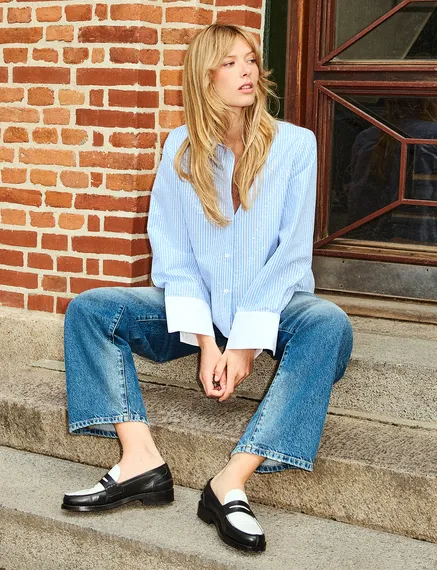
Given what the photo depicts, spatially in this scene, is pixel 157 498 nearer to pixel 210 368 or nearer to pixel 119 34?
pixel 210 368

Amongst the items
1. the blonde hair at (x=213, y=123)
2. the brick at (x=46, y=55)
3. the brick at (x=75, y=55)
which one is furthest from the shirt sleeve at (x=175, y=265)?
the brick at (x=46, y=55)

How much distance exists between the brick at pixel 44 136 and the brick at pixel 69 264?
0.49 m

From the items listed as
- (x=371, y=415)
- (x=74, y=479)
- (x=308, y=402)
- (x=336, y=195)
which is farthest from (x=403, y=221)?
(x=74, y=479)

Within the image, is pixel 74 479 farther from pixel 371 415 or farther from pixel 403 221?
pixel 403 221

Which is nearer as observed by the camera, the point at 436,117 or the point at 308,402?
the point at 308,402

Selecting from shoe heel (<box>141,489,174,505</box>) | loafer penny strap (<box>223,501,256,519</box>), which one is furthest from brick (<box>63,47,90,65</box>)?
loafer penny strap (<box>223,501,256,519</box>)

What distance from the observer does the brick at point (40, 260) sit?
406 cm

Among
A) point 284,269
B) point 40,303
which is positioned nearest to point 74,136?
point 40,303

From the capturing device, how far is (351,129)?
156 inches

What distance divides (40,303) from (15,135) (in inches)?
29.0

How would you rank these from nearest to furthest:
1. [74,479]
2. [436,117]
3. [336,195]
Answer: [74,479] → [436,117] → [336,195]

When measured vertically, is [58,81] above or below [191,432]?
above

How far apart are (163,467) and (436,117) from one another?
1.82m

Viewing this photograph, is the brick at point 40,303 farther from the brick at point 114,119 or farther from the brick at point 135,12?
the brick at point 135,12
